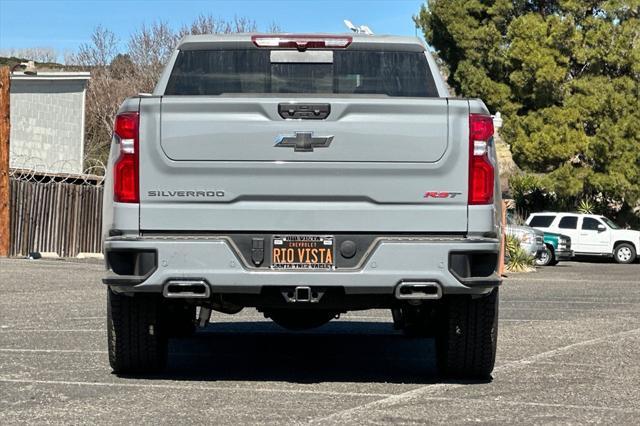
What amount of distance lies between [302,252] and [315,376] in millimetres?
1497

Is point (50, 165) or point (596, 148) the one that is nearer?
point (50, 165)

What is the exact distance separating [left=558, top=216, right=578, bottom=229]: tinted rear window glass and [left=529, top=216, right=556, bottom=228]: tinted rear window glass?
343 mm

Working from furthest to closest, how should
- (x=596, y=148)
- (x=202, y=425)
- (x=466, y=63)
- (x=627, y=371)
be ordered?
(x=466, y=63) → (x=596, y=148) → (x=627, y=371) → (x=202, y=425)

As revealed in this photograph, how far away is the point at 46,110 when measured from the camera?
119 feet

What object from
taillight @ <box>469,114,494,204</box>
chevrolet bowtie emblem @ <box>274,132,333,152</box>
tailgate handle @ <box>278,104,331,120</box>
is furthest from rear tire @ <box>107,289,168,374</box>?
taillight @ <box>469,114,494,204</box>

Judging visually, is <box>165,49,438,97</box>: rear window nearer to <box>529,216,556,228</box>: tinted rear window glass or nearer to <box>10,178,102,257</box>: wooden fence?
<box>10,178,102,257</box>: wooden fence

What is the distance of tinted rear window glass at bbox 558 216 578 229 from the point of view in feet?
126

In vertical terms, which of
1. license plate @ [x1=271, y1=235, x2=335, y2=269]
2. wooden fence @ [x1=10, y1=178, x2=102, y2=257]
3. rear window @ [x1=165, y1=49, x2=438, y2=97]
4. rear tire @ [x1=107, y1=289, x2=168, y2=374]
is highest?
rear window @ [x1=165, y1=49, x2=438, y2=97]

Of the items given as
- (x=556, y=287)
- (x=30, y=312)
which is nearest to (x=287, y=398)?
(x=30, y=312)

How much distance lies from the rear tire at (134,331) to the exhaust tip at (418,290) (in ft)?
5.28

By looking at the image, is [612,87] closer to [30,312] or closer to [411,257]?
[30,312]

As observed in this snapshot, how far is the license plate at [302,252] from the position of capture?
7.33 metres

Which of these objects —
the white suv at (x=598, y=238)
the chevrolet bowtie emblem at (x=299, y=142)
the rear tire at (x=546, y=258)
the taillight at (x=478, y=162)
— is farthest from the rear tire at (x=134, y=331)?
the white suv at (x=598, y=238)

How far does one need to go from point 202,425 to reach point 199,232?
1.31 m
